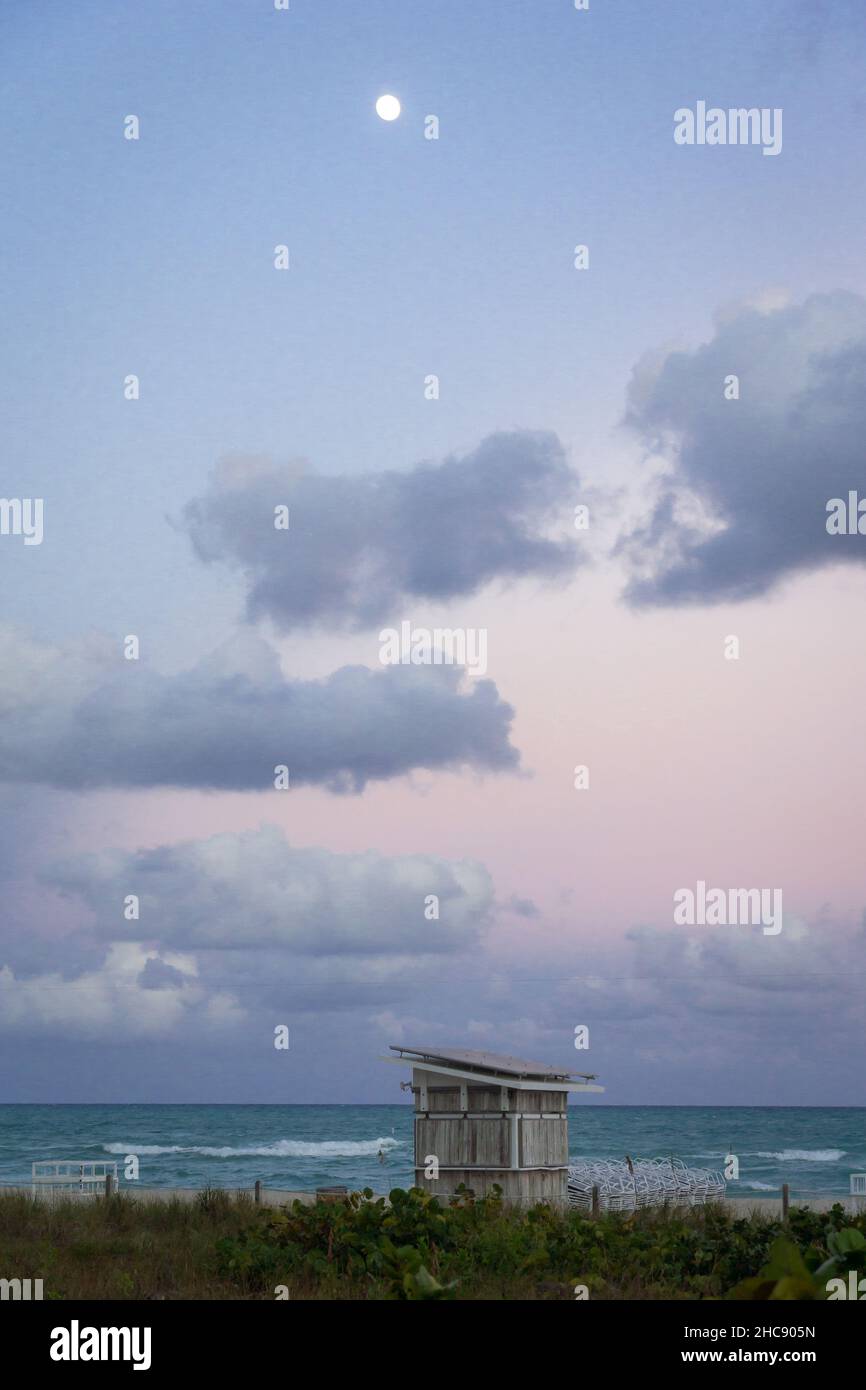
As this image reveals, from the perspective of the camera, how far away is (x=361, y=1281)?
11.4m

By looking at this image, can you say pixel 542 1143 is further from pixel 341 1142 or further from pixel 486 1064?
pixel 341 1142

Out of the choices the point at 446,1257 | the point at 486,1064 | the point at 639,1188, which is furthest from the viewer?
the point at 639,1188

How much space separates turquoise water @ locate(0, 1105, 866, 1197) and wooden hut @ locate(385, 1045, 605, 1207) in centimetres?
3020

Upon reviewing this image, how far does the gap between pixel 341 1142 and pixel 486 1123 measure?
57.2m

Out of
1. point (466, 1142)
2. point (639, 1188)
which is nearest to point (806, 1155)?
point (639, 1188)

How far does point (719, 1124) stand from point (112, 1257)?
74.4 metres

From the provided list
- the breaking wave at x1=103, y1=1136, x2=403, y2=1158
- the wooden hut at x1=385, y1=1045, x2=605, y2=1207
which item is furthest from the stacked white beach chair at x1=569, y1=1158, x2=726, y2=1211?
the breaking wave at x1=103, y1=1136, x2=403, y2=1158

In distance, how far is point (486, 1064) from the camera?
1877cm

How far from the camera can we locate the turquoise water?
185ft

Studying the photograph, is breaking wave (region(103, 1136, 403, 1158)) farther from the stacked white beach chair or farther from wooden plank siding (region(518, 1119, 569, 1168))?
wooden plank siding (region(518, 1119, 569, 1168))

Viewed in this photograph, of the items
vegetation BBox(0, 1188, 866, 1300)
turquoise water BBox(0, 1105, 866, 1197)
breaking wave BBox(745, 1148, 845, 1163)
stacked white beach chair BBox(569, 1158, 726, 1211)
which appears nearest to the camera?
vegetation BBox(0, 1188, 866, 1300)
